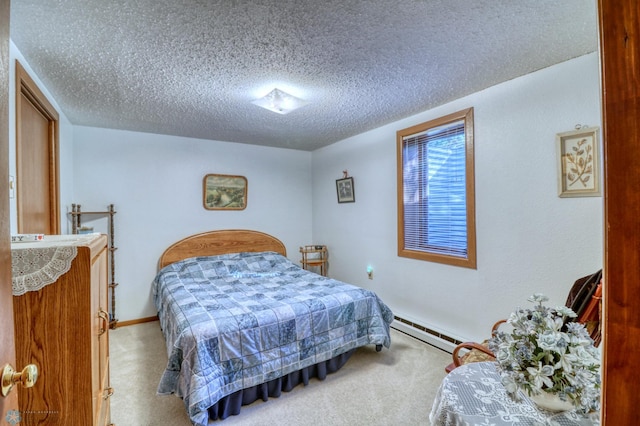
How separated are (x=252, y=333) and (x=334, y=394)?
2.57 ft

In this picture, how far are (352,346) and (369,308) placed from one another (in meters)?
0.36

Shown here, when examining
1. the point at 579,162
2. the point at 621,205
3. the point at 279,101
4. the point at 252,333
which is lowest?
the point at 252,333

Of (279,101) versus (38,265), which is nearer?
(38,265)

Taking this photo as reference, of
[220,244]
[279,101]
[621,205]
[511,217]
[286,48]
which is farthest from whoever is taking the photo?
[220,244]

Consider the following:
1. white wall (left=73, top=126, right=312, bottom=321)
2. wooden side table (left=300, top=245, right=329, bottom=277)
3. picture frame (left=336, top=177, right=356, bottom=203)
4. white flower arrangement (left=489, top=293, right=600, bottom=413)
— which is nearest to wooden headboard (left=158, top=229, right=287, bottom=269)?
white wall (left=73, top=126, right=312, bottom=321)

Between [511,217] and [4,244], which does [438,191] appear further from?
[4,244]

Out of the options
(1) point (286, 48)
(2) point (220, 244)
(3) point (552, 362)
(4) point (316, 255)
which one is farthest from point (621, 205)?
(4) point (316, 255)

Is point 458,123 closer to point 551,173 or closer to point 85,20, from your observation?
point 551,173

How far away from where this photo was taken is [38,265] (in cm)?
90

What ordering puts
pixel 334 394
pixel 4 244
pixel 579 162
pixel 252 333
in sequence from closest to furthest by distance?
pixel 4 244 → pixel 579 162 → pixel 252 333 → pixel 334 394

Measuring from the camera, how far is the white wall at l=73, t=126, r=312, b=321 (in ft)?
11.3

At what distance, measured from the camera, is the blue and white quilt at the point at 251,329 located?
189 centimetres

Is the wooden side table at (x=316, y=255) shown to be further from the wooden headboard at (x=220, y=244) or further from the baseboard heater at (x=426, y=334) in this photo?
the baseboard heater at (x=426, y=334)

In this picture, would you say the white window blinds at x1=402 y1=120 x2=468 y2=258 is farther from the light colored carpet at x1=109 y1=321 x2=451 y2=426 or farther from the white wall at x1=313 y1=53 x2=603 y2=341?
the light colored carpet at x1=109 y1=321 x2=451 y2=426
